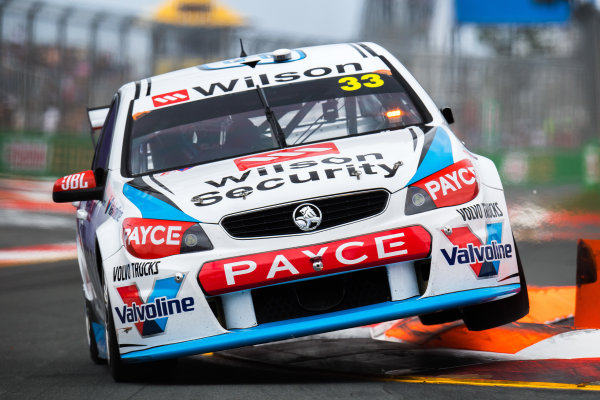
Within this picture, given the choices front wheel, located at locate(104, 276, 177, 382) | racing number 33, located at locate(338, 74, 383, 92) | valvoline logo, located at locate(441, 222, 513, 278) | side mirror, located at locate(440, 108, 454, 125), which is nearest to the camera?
valvoline logo, located at locate(441, 222, 513, 278)

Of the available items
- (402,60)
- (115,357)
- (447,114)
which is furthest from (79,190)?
(402,60)

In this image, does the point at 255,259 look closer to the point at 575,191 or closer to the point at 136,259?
the point at 136,259

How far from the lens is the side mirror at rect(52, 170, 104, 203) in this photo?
612cm

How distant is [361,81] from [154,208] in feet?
5.74

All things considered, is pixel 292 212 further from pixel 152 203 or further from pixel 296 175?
pixel 152 203

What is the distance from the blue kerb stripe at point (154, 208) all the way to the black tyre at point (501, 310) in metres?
1.50

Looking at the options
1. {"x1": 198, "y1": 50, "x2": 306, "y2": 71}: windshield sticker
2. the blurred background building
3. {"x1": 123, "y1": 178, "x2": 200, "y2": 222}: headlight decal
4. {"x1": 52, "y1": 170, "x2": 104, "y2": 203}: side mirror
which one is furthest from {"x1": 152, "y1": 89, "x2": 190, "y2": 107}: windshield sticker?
the blurred background building

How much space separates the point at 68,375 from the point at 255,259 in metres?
1.63

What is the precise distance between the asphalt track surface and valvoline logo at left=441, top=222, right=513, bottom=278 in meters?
0.57

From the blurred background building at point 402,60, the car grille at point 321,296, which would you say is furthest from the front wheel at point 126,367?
the blurred background building at point 402,60

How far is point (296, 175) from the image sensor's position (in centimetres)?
534

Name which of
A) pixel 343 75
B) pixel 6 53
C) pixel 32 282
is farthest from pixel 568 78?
pixel 343 75

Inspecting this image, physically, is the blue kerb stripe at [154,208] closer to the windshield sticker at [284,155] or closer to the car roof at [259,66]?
the windshield sticker at [284,155]

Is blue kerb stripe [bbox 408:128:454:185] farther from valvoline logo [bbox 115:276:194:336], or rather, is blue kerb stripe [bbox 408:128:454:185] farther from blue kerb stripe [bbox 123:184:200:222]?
valvoline logo [bbox 115:276:194:336]
